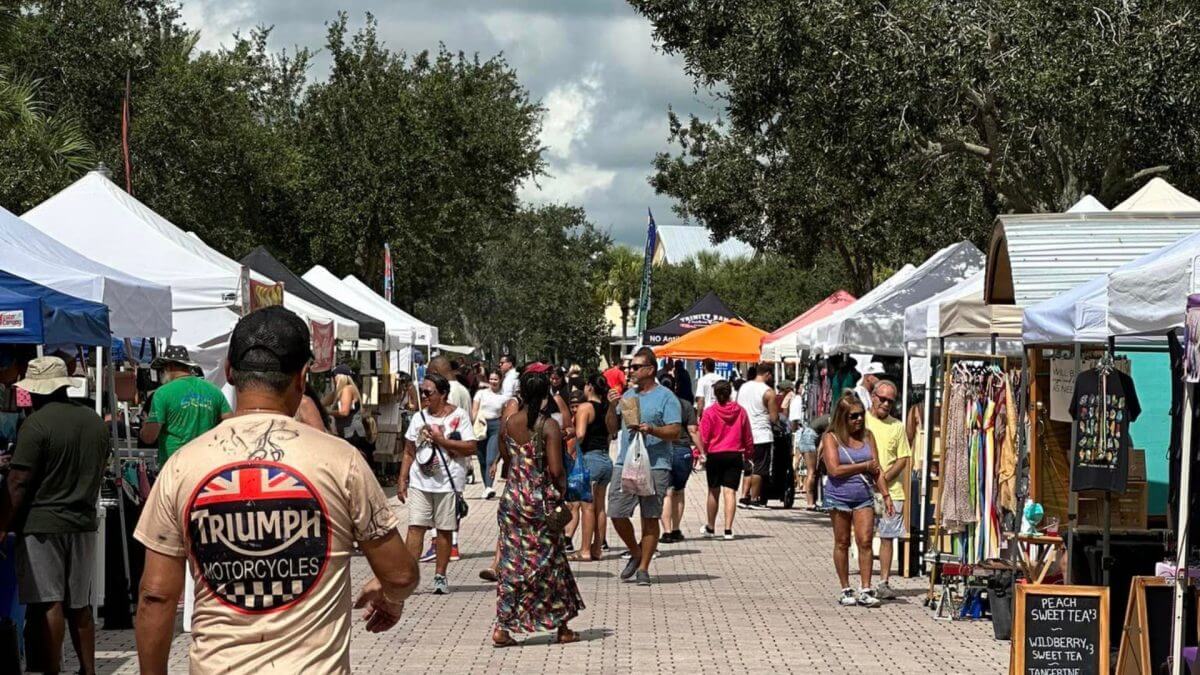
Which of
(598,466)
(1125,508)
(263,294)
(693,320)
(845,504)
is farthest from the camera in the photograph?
(693,320)

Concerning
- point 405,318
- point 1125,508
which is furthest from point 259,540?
point 405,318

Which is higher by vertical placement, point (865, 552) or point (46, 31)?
point (46, 31)

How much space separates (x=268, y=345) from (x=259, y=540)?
49 cm

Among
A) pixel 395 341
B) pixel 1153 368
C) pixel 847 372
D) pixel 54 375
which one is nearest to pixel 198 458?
pixel 54 375

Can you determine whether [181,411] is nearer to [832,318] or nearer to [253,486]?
[253,486]

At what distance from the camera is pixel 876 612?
43.7 feet

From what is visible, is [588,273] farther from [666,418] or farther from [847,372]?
[666,418]

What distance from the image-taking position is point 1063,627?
9062 millimetres

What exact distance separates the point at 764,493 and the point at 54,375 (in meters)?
16.1

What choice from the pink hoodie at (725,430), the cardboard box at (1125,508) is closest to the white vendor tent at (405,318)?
the pink hoodie at (725,430)

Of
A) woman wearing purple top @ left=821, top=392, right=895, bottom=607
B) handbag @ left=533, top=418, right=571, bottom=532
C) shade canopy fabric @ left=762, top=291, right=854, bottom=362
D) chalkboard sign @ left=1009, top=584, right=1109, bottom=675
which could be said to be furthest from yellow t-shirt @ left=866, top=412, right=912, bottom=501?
shade canopy fabric @ left=762, top=291, right=854, bottom=362

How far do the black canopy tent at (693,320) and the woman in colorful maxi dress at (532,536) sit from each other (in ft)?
84.3

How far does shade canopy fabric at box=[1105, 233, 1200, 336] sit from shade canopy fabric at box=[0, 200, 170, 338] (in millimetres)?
6803

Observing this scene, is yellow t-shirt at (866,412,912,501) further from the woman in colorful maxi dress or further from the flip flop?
the flip flop
